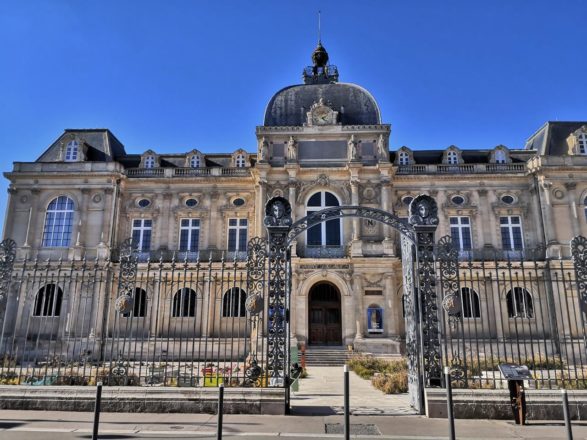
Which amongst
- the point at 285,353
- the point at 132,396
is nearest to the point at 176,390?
the point at 132,396

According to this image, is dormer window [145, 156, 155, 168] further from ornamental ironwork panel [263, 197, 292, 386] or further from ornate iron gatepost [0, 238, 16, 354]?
ornamental ironwork panel [263, 197, 292, 386]

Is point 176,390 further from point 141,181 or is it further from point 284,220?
point 141,181

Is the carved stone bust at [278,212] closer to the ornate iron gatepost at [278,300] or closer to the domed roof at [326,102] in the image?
the ornate iron gatepost at [278,300]

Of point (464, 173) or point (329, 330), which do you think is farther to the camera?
point (464, 173)

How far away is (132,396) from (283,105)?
2531 centimetres

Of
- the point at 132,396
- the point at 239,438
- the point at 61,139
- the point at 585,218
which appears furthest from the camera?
the point at 61,139

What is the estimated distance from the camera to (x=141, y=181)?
105ft

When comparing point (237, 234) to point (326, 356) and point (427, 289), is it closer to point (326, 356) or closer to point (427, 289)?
point (326, 356)

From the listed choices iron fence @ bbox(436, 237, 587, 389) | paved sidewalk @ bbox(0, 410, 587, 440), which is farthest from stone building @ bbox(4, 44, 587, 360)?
paved sidewalk @ bbox(0, 410, 587, 440)

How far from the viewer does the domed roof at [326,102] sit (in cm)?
3142

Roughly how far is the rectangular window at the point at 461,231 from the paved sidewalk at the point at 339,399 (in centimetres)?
1579

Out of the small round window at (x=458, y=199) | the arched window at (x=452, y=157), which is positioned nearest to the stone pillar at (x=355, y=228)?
the small round window at (x=458, y=199)

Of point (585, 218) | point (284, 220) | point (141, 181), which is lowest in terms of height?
point (284, 220)

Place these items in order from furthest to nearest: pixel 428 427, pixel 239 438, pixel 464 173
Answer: pixel 464 173 < pixel 428 427 < pixel 239 438
